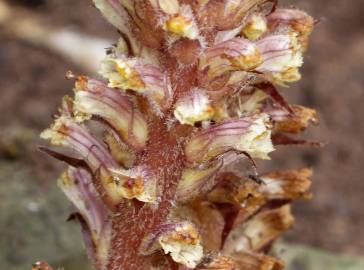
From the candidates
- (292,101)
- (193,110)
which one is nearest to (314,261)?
(193,110)

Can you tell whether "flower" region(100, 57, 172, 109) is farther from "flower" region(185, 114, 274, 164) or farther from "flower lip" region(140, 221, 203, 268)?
"flower lip" region(140, 221, 203, 268)

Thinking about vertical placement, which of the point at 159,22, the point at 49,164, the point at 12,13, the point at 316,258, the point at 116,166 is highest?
the point at 12,13

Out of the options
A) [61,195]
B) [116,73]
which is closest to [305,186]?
[116,73]

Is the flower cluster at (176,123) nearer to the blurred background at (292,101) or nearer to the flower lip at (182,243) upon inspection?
the flower lip at (182,243)

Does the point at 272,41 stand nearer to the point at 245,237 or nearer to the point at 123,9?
the point at 123,9

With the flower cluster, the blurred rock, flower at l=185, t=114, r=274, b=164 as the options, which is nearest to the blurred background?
the blurred rock

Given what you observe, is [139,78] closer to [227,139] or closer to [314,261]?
[227,139]

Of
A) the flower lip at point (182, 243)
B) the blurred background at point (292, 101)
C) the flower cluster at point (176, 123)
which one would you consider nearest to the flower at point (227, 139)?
the flower cluster at point (176, 123)

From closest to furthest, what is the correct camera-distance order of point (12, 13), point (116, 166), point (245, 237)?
point (116, 166) < point (245, 237) < point (12, 13)
